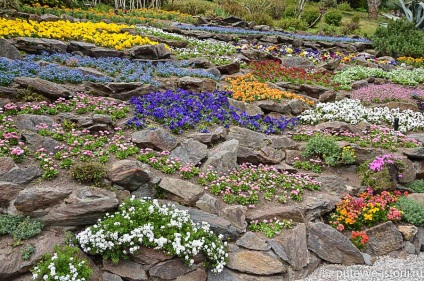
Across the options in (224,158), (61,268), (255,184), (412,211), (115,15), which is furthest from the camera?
(115,15)

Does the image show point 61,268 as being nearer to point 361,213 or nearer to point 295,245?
point 295,245

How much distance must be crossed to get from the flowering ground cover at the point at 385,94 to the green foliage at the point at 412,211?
5.64m

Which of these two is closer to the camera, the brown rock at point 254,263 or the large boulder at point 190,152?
the brown rock at point 254,263

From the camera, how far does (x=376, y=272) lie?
20.4ft

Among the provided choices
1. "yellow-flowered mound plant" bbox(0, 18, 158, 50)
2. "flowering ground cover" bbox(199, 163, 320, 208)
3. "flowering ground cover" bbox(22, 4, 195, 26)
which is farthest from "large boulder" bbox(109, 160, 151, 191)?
"flowering ground cover" bbox(22, 4, 195, 26)

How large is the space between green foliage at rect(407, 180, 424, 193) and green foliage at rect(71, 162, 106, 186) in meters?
6.57

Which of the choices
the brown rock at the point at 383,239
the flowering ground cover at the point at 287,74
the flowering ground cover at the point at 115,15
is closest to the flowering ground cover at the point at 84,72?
the flowering ground cover at the point at 287,74

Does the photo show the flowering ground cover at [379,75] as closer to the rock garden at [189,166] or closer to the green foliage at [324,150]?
the rock garden at [189,166]

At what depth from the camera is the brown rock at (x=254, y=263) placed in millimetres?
5805

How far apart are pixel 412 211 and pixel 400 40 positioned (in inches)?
616

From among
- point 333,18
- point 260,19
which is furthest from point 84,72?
point 333,18

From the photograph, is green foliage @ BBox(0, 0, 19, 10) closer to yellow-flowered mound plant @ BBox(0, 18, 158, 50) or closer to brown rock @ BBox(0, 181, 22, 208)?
yellow-flowered mound plant @ BBox(0, 18, 158, 50)

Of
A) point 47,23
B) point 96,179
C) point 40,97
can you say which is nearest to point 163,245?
point 96,179

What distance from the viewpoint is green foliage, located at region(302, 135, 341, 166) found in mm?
8602
